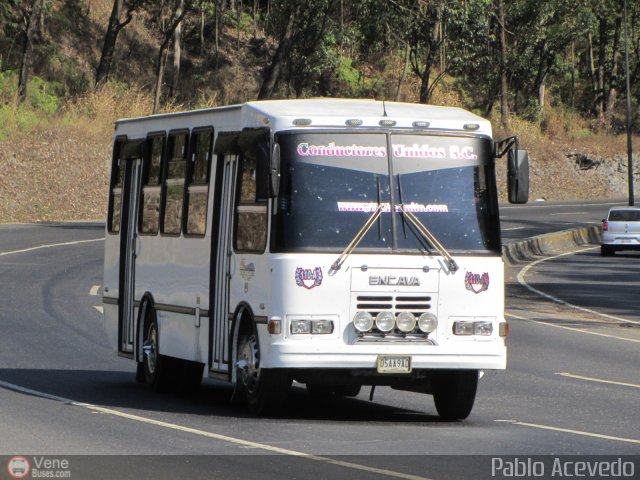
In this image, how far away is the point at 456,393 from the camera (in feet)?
42.7

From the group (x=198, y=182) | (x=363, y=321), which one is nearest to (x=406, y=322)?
(x=363, y=321)

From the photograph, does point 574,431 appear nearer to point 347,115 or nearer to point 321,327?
point 321,327

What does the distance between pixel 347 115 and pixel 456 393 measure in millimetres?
2747

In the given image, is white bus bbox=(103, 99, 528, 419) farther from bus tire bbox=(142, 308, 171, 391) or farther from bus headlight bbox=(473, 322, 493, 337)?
bus tire bbox=(142, 308, 171, 391)

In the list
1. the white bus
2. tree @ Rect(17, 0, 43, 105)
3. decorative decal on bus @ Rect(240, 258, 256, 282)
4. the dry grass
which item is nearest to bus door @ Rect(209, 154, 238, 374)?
the white bus

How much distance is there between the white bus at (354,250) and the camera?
40.3ft

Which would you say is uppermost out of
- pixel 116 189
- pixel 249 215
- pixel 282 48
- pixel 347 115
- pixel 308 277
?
pixel 282 48

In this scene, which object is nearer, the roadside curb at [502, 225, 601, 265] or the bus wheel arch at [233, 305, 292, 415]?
the bus wheel arch at [233, 305, 292, 415]

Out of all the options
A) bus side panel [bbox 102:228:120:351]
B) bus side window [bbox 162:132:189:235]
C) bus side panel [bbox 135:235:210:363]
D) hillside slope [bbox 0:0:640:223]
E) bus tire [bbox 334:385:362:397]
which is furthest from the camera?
hillside slope [bbox 0:0:640:223]

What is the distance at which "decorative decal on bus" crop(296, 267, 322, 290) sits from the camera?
12.2 metres

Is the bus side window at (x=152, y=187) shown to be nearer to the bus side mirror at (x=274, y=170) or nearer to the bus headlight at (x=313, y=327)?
the bus side mirror at (x=274, y=170)

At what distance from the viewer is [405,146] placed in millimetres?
12805

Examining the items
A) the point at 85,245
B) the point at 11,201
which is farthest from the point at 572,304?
the point at 11,201

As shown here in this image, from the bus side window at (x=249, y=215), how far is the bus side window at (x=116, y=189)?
3.98m
